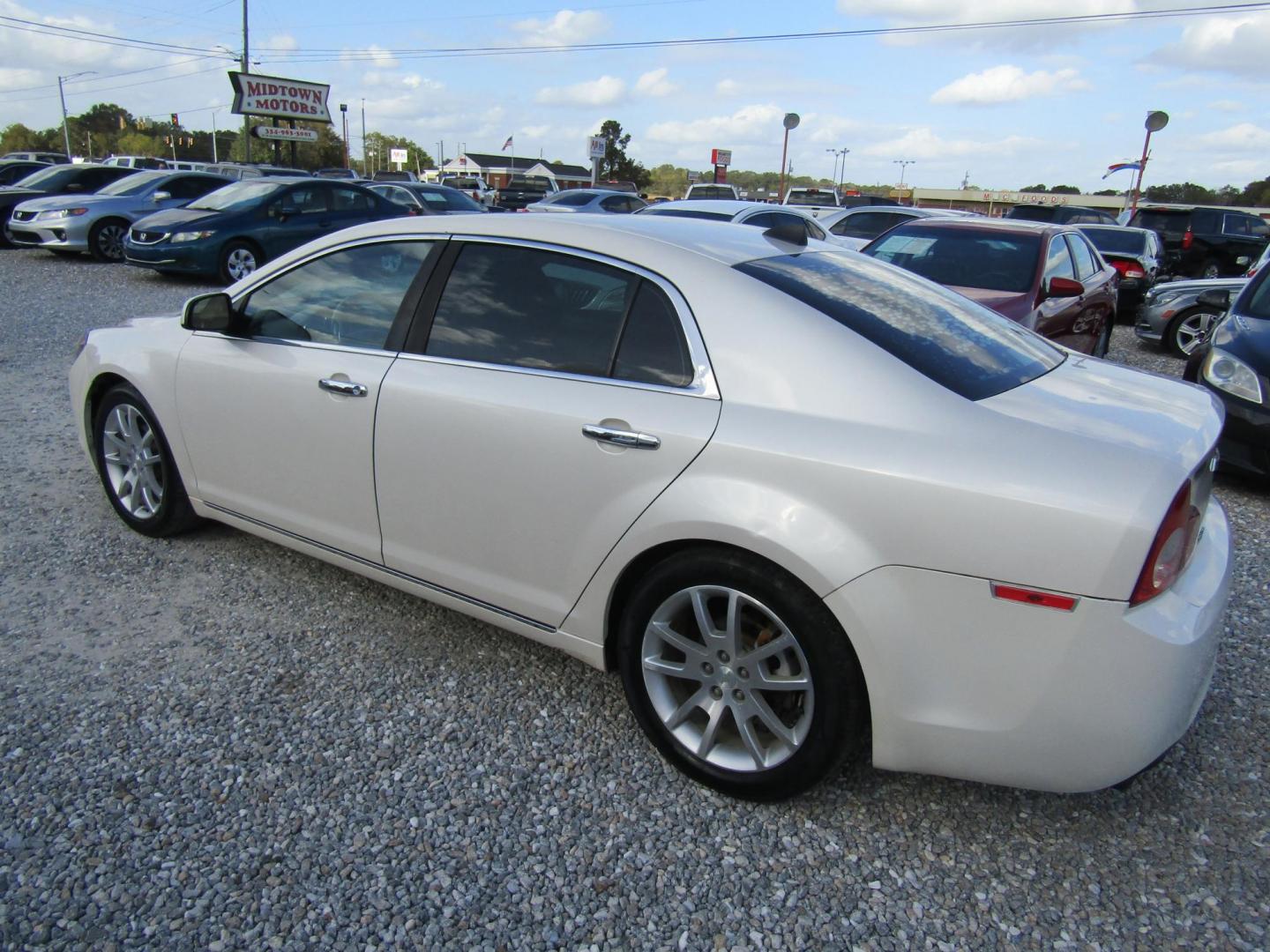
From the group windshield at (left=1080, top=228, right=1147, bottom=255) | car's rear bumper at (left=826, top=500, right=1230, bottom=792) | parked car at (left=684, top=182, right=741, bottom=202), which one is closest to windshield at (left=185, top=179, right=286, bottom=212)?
parked car at (left=684, top=182, right=741, bottom=202)

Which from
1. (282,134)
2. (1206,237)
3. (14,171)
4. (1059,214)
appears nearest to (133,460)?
(1059,214)

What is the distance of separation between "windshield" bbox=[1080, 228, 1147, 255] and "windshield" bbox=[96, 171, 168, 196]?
15.9 m

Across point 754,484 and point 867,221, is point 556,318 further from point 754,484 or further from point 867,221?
point 867,221

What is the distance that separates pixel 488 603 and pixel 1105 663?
1812 millimetres

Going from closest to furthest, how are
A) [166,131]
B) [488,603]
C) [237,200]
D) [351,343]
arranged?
[488,603] → [351,343] → [237,200] → [166,131]

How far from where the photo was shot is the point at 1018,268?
6.74m

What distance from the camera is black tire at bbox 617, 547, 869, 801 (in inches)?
86.7

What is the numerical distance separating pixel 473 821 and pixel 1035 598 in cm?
157

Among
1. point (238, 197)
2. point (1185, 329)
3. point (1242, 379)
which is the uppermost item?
point (238, 197)

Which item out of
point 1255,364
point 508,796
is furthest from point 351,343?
point 1255,364

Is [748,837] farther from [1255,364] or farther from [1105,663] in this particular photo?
[1255,364]

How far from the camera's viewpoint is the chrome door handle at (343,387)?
9.86 feet

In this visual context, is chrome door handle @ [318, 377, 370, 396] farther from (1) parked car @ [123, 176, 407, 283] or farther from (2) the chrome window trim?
(1) parked car @ [123, 176, 407, 283]

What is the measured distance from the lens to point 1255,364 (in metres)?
5.32
